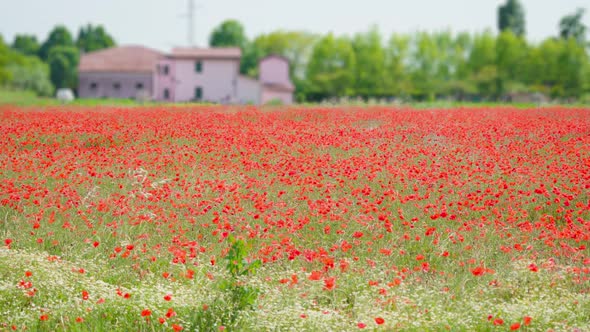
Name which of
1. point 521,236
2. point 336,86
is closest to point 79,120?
point 521,236

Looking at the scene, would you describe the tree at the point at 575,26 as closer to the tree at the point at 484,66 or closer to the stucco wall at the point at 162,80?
the tree at the point at 484,66

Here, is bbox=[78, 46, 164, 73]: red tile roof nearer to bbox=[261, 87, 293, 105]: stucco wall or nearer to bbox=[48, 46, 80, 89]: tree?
bbox=[48, 46, 80, 89]: tree

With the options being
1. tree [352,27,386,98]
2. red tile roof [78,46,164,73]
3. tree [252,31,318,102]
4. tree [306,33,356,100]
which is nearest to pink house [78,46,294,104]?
red tile roof [78,46,164,73]

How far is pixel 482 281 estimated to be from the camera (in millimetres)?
7734

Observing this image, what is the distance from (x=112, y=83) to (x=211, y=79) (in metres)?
24.7

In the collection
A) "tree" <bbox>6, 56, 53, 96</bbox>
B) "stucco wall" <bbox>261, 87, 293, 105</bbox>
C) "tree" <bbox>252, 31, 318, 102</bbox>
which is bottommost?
"stucco wall" <bbox>261, 87, 293, 105</bbox>

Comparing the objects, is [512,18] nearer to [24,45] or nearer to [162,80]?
[162,80]

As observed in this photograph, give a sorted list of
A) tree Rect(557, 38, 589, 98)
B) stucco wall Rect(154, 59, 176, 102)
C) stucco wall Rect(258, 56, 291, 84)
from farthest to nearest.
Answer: stucco wall Rect(154, 59, 176, 102), stucco wall Rect(258, 56, 291, 84), tree Rect(557, 38, 589, 98)

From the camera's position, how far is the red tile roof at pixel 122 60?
79.8 m

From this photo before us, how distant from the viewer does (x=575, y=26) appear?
7669 cm

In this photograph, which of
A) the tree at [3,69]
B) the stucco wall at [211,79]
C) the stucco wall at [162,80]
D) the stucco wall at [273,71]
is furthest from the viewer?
the tree at [3,69]

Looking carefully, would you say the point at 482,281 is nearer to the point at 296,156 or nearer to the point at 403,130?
the point at 296,156

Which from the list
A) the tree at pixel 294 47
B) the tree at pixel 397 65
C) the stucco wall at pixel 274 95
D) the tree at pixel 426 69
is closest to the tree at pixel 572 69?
the tree at pixel 426 69

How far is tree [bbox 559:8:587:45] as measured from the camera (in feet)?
249
